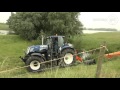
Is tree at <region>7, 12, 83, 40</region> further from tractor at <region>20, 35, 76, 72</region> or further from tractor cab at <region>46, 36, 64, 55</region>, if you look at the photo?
tractor cab at <region>46, 36, 64, 55</region>

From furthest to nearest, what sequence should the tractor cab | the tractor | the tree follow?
the tree, the tractor cab, the tractor

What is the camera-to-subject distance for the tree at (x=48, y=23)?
28.3m

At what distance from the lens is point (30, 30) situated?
96.2 ft

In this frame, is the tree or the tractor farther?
the tree

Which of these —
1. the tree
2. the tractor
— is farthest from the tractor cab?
the tree

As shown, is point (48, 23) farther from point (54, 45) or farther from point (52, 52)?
point (52, 52)

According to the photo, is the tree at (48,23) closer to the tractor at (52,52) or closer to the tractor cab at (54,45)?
the tractor at (52,52)

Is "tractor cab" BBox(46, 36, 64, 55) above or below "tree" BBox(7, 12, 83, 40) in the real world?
below

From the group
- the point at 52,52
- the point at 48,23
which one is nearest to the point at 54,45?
the point at 52,52

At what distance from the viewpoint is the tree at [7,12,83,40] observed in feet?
92.9
